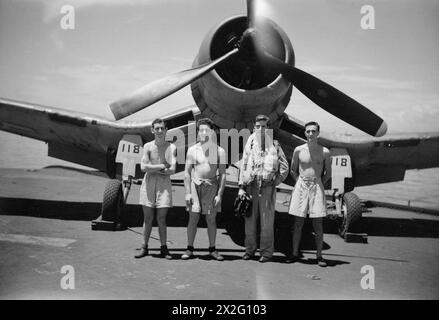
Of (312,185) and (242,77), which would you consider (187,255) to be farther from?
(242,77)

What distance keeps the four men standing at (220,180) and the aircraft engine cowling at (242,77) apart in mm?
692

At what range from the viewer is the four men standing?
538 cm

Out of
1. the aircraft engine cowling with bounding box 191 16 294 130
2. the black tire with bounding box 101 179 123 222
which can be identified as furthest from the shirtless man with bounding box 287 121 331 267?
the black tire with bounding box 101 179 123 222

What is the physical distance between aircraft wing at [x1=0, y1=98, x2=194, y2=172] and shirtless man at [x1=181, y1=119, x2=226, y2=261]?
2.06 m

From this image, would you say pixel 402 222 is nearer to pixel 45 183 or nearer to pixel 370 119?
pixel 370 119

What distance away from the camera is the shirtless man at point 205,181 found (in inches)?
212

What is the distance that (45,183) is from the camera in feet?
45.6

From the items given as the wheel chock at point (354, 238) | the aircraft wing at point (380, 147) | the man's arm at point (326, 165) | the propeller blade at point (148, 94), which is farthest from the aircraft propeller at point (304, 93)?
the wheel chock at point (354, 238)

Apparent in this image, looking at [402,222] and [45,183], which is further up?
[45,183]

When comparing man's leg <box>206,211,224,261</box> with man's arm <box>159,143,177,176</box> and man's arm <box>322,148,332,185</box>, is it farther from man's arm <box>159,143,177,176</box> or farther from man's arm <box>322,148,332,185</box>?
man's arm <box>322,148,332,185</box>

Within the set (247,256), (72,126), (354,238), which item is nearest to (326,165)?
(247,256)

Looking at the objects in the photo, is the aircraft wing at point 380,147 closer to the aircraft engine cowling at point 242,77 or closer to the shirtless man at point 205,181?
the aircraft engine cowling at point 242,77

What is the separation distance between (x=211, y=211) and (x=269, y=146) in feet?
4.12

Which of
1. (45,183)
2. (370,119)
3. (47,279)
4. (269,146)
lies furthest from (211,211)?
(45,183)
